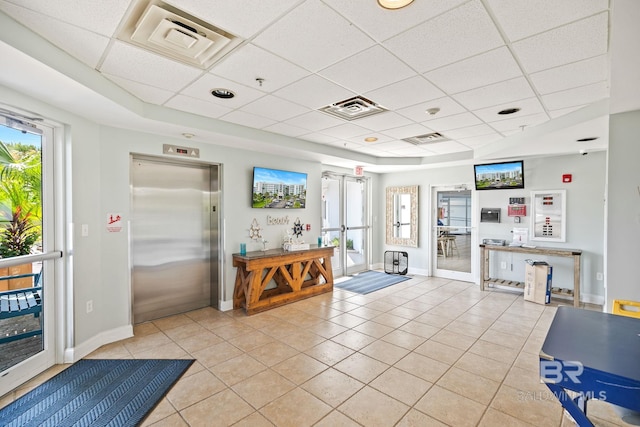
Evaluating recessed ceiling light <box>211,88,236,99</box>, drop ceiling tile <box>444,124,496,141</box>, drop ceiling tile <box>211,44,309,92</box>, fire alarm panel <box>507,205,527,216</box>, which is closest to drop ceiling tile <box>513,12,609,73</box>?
drop ceiling tile <box>211,44,309,92</box>

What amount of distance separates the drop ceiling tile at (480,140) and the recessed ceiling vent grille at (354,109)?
6.88 feet

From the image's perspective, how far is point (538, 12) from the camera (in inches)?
69.2

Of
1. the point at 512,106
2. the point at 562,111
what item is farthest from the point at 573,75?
the point at 562,111

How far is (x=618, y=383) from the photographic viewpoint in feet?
4.26

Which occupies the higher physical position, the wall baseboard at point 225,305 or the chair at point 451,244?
the chair at point 451,244

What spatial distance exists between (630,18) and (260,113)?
3.10 metres

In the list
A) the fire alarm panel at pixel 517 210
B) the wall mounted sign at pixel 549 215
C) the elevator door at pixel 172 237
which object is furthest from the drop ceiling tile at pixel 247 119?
the wall mounted sign at pixel 549 215

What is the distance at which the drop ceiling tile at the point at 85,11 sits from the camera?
167 cm

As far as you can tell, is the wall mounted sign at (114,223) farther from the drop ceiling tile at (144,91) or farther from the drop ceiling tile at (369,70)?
the drop ceiling tile at (369,70)

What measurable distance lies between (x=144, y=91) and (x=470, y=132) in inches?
166

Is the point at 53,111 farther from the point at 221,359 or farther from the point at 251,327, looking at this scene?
the point at 251,327

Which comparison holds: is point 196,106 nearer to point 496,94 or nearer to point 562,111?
point 496,94

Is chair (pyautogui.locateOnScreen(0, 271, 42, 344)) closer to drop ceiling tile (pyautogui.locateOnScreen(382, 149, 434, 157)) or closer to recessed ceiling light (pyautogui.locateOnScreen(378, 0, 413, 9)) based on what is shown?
recessed ceiling light (pyautogui.locateOnScreen(378, 0, 413, 9))

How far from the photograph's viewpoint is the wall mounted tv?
4832 millimetres
